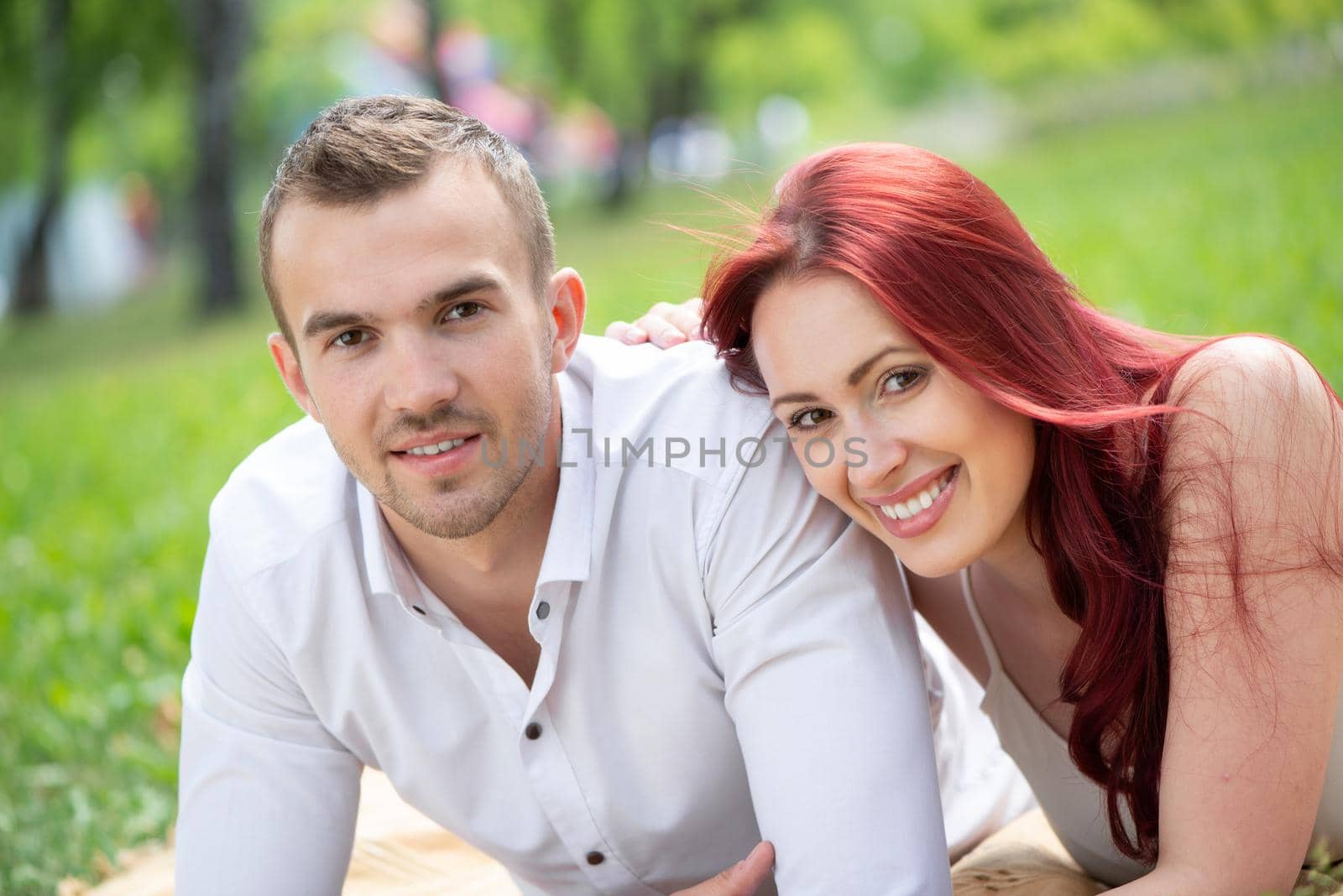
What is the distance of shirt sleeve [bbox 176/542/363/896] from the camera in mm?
2791

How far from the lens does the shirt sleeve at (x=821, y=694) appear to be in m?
2.39

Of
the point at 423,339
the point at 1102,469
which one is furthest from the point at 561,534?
the point at 1102,469

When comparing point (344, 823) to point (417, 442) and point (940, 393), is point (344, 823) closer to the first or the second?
point (417, 442)

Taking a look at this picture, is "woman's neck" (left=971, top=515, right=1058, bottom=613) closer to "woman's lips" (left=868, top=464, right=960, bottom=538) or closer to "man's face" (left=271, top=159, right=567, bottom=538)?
"woman's lips" (left=868, top=464, right=960, bottom=538)

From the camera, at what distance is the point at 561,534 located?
2.70m

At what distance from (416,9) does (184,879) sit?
53.3 ft

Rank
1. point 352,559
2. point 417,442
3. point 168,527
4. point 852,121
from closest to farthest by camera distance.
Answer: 1. point 417,442
2. point 352,559
3. point 168,527
4. point 852,121

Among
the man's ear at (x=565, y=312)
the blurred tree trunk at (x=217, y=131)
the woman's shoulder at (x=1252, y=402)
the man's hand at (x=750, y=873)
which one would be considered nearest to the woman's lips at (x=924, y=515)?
the woman's shoulder at (x=1252, y=402)

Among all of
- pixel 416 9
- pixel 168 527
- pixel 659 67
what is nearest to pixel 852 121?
pixel 659 67

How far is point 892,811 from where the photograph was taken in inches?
94.4

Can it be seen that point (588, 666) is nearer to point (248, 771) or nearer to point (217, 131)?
point (248, 771)

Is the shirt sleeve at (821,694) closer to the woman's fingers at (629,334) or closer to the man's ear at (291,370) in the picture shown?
the woman's fingers at (629,334)

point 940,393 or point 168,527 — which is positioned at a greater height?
point 940,393

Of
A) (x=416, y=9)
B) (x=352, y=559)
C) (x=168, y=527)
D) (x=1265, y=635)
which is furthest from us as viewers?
(x=416, y=9)
